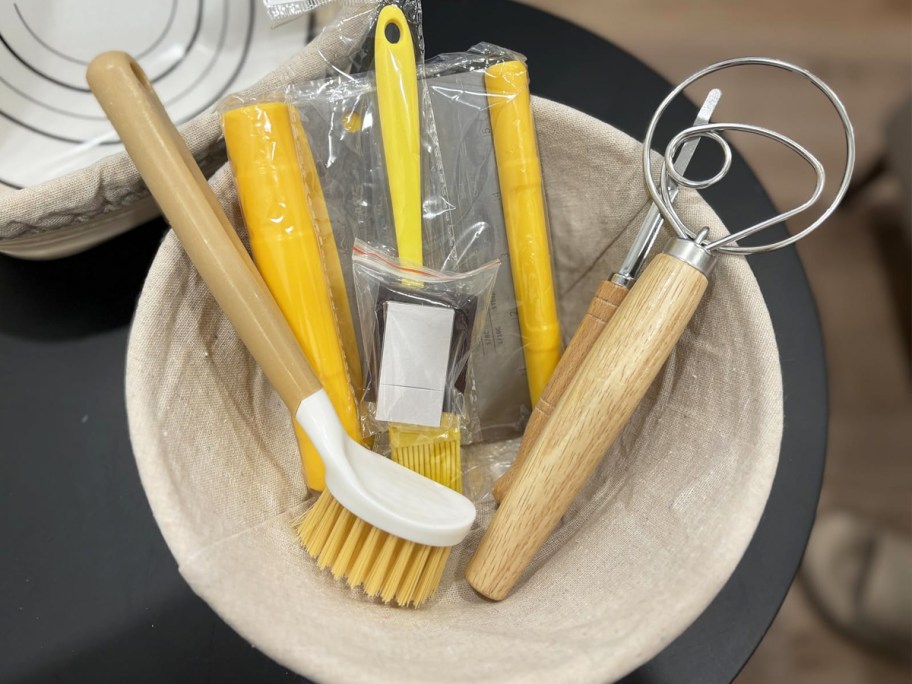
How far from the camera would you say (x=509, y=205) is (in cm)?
39

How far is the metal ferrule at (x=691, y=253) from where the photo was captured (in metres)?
0.31

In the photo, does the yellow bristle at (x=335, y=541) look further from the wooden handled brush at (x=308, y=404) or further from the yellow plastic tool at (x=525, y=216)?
the yellow plastic tool at (x=525, y=216)

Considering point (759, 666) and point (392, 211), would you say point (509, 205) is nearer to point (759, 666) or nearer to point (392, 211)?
point (392, 211)

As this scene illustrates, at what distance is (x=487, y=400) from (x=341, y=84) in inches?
7.9

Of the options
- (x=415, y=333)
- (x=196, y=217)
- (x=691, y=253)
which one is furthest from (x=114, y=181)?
(x=691, y=253)

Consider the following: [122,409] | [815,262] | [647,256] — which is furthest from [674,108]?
[815,262]

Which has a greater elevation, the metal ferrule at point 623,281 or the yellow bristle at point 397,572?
the metal ferrule at point 623,281

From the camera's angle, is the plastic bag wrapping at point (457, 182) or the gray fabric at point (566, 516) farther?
the plastic bag wrapping at point (457, 182)

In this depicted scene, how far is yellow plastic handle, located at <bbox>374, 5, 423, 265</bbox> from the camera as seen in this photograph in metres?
0.36


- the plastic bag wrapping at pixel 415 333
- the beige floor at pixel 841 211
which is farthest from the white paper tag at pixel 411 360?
the beige floor at pixel 841 211

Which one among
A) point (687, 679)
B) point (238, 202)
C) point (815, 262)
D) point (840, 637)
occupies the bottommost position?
point (840, 637)

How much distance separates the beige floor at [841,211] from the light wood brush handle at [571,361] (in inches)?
21.8

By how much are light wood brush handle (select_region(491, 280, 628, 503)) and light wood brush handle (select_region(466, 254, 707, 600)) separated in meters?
0.03

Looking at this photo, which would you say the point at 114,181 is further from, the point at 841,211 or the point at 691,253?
the point at 841,211
